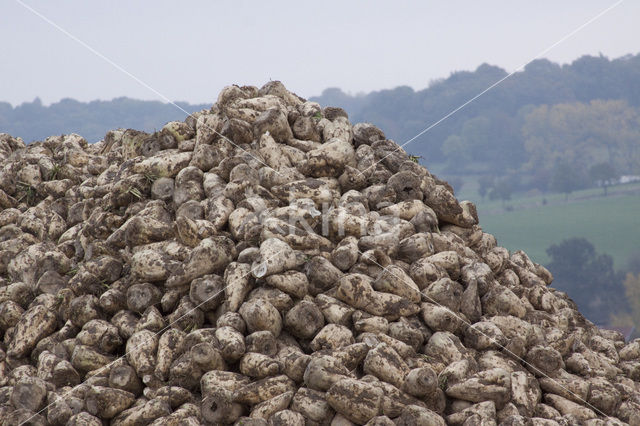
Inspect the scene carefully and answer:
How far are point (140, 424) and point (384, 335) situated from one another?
132 centimetres

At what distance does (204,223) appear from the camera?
4180mm

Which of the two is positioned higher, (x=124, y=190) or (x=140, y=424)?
(x=124, y=190)

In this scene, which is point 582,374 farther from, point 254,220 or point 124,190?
point 124,190

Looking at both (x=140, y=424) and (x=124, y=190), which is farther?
(x=124, y=190)

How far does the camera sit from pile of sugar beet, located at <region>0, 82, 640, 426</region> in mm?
3389

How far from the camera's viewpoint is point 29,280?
4.61 metres

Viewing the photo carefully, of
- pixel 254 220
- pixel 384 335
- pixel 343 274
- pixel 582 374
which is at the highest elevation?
pixel 254 220

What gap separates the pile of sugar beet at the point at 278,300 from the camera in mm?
3389

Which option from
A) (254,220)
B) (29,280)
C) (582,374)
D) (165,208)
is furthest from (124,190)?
(582,374)

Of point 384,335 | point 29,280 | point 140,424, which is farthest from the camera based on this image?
point 29,280

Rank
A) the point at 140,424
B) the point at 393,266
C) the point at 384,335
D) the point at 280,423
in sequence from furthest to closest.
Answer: the point at 393,266, the point at 384,335, the point at 140,424, the point at 280,423

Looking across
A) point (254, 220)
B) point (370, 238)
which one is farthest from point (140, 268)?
point (370, 238)

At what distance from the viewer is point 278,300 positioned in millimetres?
3721

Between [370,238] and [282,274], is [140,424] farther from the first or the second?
[370,238]
